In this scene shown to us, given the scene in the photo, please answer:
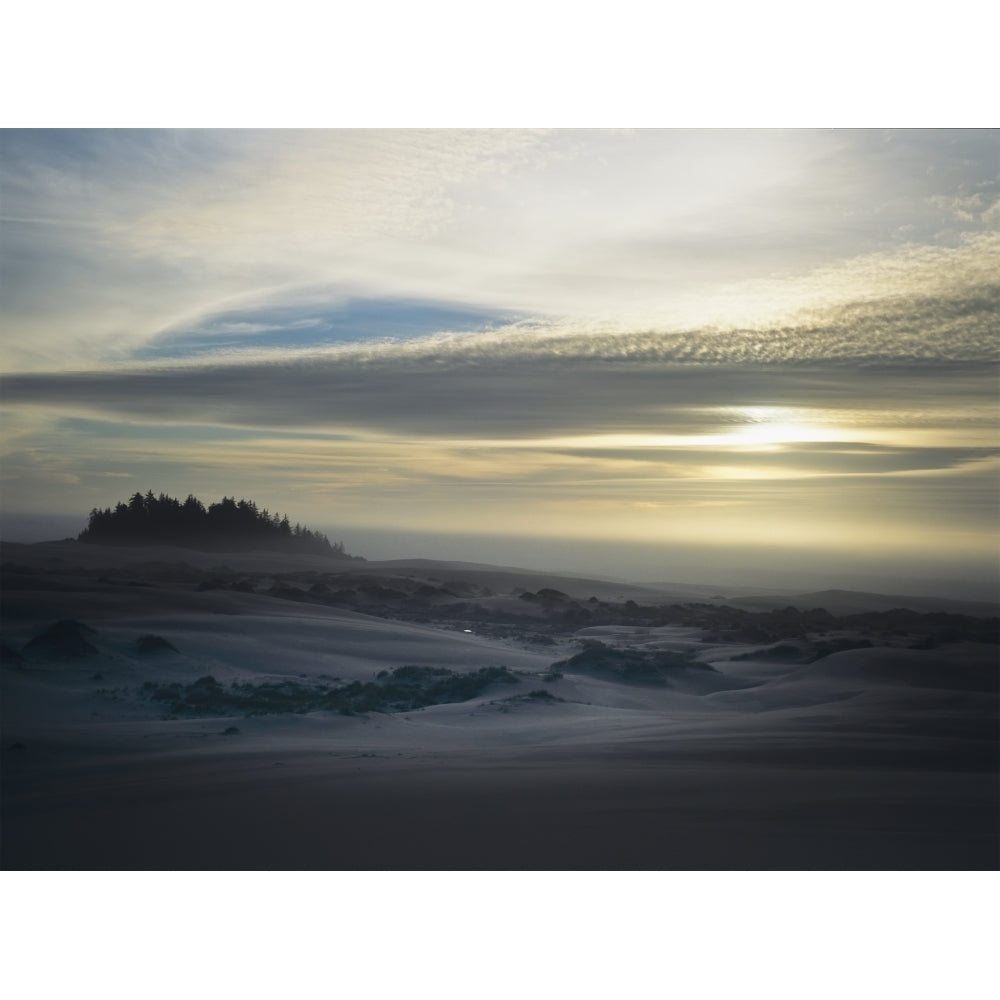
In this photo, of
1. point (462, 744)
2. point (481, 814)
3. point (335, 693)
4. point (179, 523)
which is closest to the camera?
point (481, 814)

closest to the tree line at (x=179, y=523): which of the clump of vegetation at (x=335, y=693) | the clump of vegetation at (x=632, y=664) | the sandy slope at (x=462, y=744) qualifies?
the sandy slope at (x=462, y=744)

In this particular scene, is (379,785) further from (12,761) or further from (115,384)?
(115,384)

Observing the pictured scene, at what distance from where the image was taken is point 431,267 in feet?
15.8

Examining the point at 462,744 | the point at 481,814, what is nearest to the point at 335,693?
the point at 462,744

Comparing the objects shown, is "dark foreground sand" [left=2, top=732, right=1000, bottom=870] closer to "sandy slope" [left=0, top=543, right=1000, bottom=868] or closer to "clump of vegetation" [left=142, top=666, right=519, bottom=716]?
"sandy slope" [left=0, top=543, right=1000, bottom=868]

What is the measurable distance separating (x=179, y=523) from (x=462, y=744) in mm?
1805

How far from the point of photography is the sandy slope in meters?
3.75

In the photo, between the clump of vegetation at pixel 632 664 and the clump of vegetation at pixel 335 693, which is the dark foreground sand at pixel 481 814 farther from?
the clump of vegetation at pixel 632 664

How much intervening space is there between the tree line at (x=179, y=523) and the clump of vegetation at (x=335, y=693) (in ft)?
2.33

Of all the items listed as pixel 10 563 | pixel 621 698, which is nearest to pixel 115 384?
pixel 10 563

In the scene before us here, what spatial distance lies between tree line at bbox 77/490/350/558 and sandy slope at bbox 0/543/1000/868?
104 millimetres

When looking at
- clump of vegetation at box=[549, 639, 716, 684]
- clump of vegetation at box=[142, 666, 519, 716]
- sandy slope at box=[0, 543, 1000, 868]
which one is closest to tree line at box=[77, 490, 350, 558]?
sandy slope at box=[0, 543, 1000, 868]

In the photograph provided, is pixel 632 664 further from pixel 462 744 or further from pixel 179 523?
pixel 179 523

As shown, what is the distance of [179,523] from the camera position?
15.8ft
